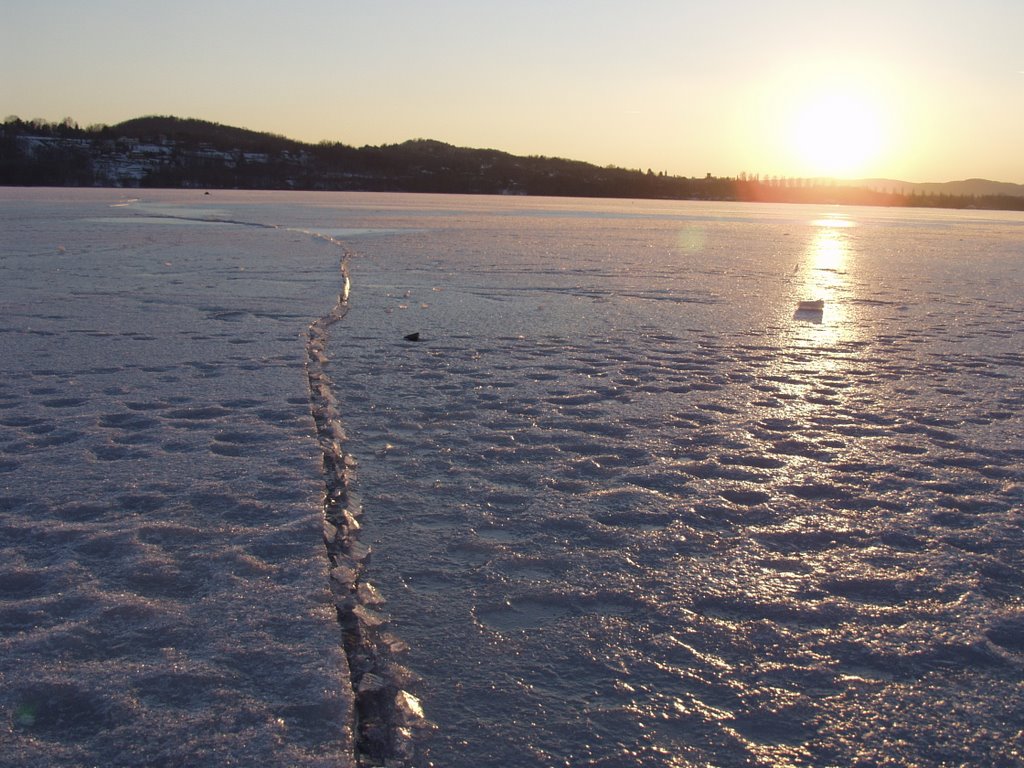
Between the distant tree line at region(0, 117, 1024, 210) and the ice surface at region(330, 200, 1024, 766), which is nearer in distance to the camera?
the ice surface at region(330, 200, 1024, 766)

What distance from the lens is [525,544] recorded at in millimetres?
2703

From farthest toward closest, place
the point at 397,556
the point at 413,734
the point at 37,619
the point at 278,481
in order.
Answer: the point at 278,481 < the point at 397,556 < the point at 37,619 < the point at 413,734

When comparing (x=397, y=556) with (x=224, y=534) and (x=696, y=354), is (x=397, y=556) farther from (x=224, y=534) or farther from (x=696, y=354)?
(x=696, y=354)

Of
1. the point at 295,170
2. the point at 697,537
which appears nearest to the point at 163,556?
the point at 697,537

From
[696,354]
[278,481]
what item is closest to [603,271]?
[696,354]

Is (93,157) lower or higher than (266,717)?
higher

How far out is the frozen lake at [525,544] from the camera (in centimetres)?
177

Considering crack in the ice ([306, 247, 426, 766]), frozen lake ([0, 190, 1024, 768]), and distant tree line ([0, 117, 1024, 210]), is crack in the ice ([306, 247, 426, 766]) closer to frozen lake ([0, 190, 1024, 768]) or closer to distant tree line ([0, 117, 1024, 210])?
frozen lake ([0, 190, 1024, 768])

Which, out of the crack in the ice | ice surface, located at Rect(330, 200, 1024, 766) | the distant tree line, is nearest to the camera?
the crack in the ice

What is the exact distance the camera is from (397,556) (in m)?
2.56

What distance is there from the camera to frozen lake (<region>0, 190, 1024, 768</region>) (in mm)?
1773

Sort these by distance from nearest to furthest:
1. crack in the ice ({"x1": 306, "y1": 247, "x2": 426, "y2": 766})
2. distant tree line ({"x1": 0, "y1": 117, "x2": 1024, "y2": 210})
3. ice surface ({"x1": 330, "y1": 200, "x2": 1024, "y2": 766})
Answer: crack in the ice ({"x1": 306, "y1": 247, "x2": 426, "y2": 766}) → ice surface ({"x1": 330, "y1": 200, "x2": 1024, "y2": 766}) → distant tree line ({"x1": 0, "y1": 117, "x2": 1024, "y2": 210})

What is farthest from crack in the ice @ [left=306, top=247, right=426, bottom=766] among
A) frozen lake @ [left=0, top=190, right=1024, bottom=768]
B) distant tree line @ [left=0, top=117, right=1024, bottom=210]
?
distant tree line @ [left=0, top=117, right=1024, bottom=210]

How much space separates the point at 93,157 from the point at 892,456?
323 ft
